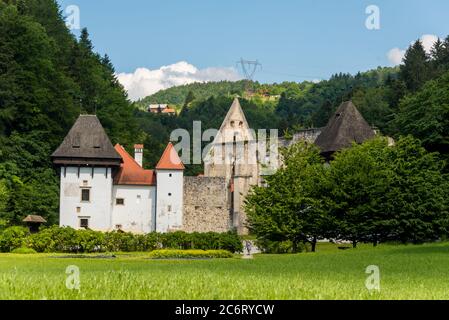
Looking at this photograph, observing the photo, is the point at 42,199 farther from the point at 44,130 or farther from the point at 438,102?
the point at 438,102

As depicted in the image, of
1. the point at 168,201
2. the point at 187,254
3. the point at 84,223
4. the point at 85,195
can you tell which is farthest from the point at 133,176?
the point at 187,254

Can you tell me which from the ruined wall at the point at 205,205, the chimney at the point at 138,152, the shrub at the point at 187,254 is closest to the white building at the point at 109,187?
the ruined wall at the point at 205,205

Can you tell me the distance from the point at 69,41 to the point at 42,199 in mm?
34889

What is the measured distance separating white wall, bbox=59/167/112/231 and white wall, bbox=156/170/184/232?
358cm

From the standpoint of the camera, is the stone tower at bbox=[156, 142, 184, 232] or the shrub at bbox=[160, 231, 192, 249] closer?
the shrub at bbox=[160, 231, 192, 249]

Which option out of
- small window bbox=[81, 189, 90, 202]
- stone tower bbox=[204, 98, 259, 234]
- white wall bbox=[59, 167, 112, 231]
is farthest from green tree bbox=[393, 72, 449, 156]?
small window bbox=[81, 189, 90, 202]

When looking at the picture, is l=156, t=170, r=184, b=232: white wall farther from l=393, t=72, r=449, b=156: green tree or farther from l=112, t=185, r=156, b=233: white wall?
l=393, t=72, r=449, b=156: green tree

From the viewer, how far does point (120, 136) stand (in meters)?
80.0

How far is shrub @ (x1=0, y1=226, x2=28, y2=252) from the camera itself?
45.2m

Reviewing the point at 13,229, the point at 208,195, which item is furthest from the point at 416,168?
the point at 13,229

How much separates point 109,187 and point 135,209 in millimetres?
2589

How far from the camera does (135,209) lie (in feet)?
190

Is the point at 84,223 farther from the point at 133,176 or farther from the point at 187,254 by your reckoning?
the point at 187,254
